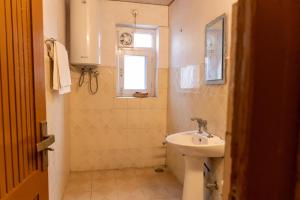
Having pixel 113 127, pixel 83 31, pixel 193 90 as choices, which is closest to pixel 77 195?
pixel 113 127

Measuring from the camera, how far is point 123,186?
2.78 metres

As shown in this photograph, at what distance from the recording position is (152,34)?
3424 millimetres

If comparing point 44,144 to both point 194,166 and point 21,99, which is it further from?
point 194,166

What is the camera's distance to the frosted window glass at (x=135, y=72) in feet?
11.1

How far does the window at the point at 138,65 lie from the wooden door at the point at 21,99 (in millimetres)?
2278

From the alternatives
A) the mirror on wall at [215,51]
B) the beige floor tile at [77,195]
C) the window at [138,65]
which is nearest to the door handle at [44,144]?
the mirror on wall at [215,51]

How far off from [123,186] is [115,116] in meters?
0.96

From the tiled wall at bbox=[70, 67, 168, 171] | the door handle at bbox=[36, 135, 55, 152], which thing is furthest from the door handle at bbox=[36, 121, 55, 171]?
the tiled wall at bbox=[70, 67, 168, 171]

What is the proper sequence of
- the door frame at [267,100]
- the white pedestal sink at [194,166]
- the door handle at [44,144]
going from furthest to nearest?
the white pedestal sink at [194,166] < the door handle at [44,144] < the door frame at [267,100]

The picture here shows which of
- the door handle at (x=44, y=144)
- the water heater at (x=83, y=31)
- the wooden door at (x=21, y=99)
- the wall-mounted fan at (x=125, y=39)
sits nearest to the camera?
the wooden door at (x=21, y=99)

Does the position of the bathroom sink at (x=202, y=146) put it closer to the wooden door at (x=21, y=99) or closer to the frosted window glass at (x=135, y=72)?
the wooden door at (x=21, y=99)

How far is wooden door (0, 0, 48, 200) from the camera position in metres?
0.79

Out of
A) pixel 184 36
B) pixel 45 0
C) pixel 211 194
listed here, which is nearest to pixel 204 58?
pixel 184 36

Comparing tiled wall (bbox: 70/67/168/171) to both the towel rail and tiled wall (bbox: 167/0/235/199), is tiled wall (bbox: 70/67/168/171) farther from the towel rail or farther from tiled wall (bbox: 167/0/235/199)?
the towel rail
